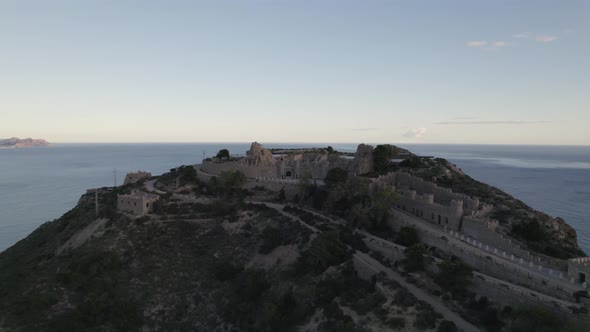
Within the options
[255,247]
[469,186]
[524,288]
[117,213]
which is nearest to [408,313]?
[524,288]

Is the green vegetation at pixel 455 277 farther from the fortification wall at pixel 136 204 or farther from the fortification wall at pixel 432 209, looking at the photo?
the fortification wall at pixel 136 204

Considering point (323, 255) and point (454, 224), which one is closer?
point (323, 255)

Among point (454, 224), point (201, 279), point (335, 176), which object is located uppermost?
point (335, 176)

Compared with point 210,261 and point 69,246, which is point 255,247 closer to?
point 210,261

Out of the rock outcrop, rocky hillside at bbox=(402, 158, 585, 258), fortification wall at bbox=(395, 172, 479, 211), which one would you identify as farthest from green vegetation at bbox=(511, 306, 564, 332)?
the rock outcrop

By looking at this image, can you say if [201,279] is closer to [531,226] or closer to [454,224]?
[454,224]

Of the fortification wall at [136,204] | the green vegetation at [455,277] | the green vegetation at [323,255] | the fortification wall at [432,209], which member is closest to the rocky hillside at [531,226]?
the fortification wall at [432,209]

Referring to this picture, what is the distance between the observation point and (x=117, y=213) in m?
50.8

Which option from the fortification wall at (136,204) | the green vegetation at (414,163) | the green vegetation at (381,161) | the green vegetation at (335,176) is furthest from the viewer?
the green vegetation at (414,163)

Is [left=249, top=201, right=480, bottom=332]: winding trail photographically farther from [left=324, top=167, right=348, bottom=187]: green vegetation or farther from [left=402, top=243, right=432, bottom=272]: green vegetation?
[left=324, top=167, right=348, bottom=187]: green vegetation

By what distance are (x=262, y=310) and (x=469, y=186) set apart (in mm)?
37941

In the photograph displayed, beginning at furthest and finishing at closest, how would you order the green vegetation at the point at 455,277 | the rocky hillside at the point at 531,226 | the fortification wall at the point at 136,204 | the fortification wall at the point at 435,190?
the fortification wall at the point at 136,204, the fortification wall at the point at 435,190, the rocky hillside at the point at 531,226, the green vegetation at the point at 455,277

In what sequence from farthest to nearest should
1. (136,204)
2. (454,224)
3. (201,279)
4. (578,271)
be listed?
(136,204) < (201,279) < (454,224) < (578,271)

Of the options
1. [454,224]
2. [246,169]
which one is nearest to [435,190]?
[454,224]
